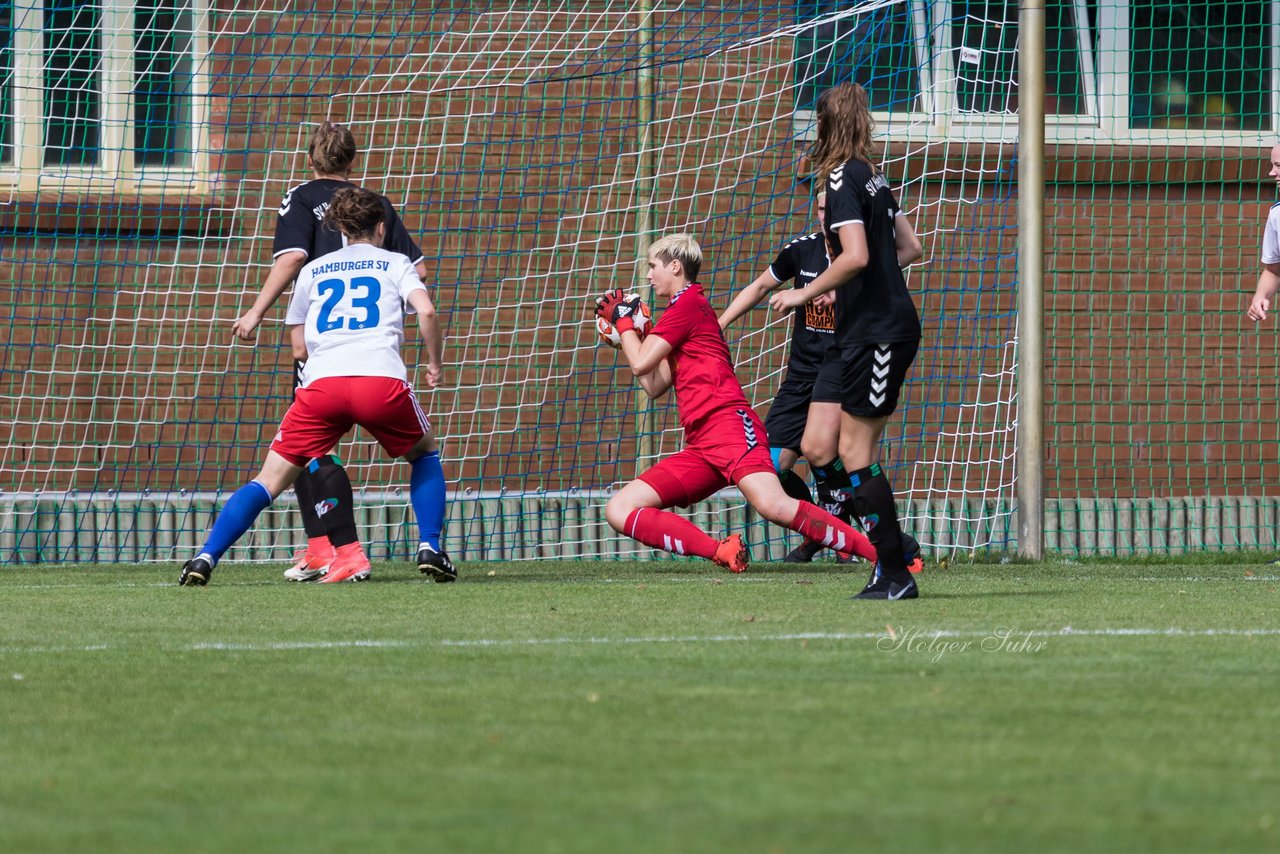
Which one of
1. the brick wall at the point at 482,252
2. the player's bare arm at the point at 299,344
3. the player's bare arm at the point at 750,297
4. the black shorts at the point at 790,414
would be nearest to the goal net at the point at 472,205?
the brick wall at the point at 482,252

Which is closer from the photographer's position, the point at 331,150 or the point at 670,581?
the point at 670,581

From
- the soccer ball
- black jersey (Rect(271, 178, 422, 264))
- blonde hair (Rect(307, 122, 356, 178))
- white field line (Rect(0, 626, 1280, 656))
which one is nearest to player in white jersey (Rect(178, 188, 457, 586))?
black jersey (Rect(271, 178, 422, 264))

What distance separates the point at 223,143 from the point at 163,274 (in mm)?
831

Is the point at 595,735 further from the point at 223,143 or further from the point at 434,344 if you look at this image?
the point at 223,143

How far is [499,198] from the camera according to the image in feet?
36.0

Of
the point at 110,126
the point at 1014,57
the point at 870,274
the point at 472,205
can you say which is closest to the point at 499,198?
the point at 472,205

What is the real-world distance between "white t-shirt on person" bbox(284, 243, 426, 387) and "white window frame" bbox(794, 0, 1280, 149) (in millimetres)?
3834

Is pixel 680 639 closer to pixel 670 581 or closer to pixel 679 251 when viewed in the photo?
pixel 670 581

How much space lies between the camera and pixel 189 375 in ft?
35.9

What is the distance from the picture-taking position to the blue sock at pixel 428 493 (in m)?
7.61

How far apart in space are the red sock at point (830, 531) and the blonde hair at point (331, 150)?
7.97 feet

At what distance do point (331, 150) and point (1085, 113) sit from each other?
5.44 m

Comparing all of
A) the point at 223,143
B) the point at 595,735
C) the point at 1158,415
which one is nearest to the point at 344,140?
the point at 223,143

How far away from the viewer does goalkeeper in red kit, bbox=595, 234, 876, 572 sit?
7.55m
